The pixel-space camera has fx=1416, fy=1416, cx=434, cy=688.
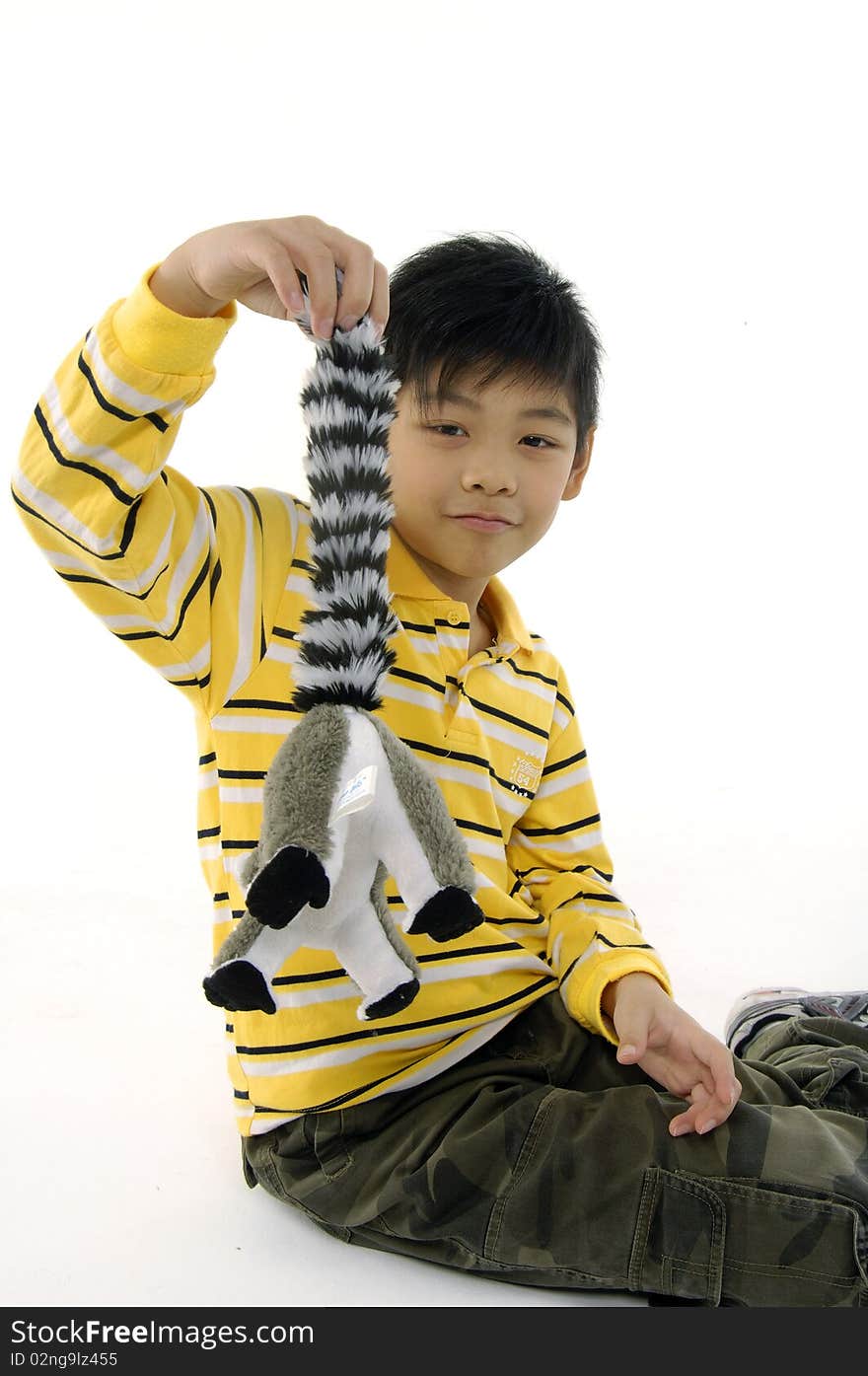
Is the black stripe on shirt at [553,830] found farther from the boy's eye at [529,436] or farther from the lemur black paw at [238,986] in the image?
the lemur black paw at [238,986]

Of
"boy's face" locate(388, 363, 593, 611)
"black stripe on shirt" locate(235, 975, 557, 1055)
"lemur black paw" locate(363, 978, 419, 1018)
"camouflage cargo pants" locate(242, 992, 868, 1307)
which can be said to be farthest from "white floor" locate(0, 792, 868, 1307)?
"boy's face" locate(388, 363, 593, 611)

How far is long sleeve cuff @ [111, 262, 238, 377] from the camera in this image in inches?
31.6

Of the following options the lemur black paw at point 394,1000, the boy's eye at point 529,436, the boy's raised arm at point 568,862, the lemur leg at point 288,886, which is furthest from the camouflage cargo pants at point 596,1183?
the boy's eye at point 529,436

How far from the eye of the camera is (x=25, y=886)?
1.79m

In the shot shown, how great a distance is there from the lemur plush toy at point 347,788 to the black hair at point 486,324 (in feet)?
→ 0.72

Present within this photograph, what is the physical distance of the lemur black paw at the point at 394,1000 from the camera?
0.78 metres

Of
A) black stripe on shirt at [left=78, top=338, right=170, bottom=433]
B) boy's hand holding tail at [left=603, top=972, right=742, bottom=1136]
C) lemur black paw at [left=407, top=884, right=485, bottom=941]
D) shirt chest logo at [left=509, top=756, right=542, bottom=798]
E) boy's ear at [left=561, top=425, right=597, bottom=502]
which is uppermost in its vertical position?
boy's ear at [left=561, top=425, right=597, bottom=502]

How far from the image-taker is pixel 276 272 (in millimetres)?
766

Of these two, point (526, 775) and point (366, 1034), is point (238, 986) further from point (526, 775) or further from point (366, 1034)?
point (526, 775)

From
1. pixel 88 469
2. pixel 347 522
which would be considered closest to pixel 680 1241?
pixel 347 522

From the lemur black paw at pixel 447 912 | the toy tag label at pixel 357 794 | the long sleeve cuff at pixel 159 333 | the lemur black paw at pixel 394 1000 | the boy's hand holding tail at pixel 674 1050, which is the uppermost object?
the long sleeve cuff at pixel 159 333

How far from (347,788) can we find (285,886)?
60 mm

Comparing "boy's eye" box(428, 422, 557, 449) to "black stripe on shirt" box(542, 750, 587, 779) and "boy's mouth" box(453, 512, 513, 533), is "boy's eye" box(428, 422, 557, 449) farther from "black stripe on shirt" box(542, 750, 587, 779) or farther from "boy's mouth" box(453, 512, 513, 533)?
"black stripe on shirt" box(542, 750, 587, 779)

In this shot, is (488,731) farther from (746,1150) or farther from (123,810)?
(123,810)
